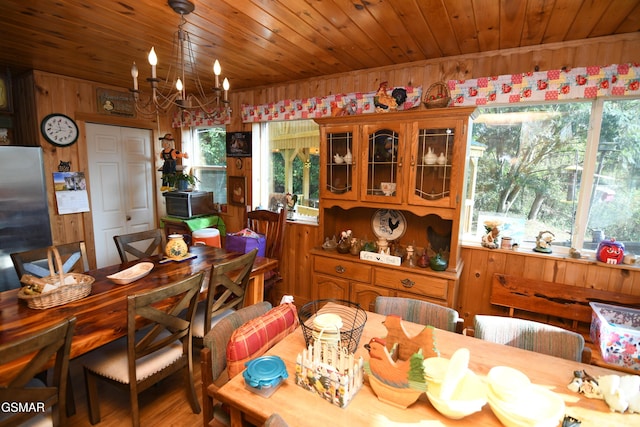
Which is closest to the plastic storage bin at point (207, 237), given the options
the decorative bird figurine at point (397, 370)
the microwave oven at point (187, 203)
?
the microwave oven at point (187, 203)

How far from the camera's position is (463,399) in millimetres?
978

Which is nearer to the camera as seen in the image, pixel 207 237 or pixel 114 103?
pixel 207 237

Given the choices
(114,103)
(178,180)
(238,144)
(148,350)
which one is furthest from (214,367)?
(114,103)

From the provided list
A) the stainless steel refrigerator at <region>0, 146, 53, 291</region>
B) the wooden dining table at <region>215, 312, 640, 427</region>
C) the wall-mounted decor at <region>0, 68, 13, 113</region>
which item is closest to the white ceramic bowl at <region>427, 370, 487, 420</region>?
the wooden dining table at <region>215, 312, 640, 427</region>

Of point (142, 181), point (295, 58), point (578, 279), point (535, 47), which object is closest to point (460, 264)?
point (578, 279)

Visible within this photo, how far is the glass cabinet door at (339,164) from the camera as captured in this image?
8.51ft

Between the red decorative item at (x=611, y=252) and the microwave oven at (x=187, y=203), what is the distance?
12.1ft

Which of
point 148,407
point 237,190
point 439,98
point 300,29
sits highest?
point 300,29

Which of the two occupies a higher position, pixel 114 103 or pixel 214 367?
pixel 114 103

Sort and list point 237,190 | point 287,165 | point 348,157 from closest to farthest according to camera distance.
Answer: point 348,157
point 287,165
point 237,190

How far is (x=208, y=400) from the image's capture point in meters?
1.28

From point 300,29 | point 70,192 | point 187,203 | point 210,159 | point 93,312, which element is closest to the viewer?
point 93,312

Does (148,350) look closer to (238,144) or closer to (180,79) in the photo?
(180,79)

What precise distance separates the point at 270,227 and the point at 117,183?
6.71 feet
